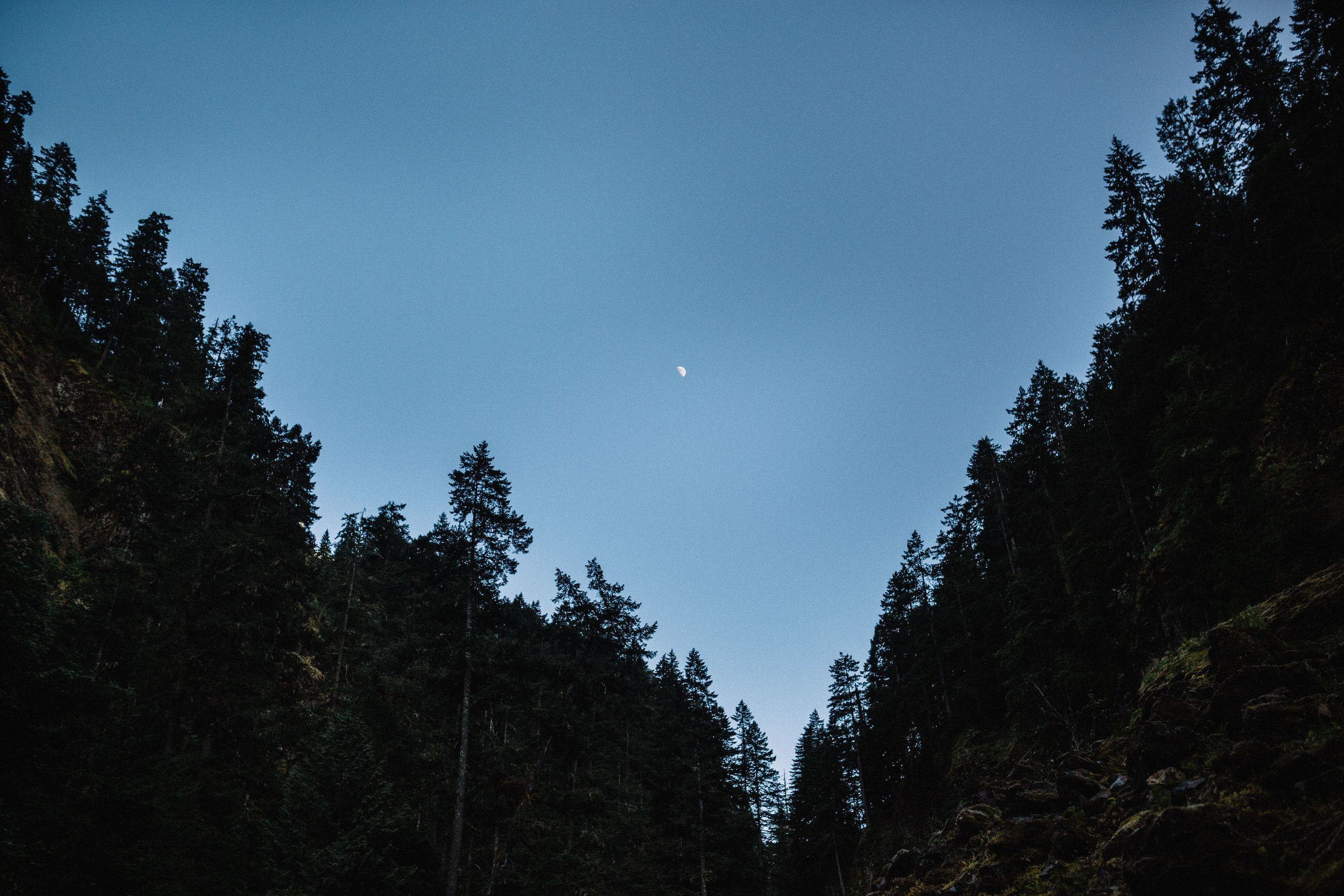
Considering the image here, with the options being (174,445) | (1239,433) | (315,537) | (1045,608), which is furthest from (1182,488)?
(174,445)

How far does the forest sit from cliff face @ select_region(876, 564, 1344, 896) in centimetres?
6

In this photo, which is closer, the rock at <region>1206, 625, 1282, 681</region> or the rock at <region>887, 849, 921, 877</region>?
the rock at <region>1206, 625, 1282, 681</region>

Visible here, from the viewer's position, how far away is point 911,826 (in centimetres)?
4250

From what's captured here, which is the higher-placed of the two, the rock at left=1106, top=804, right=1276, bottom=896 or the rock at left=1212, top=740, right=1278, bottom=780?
the rock at left=1212, top=740, right=1278, bottom=780

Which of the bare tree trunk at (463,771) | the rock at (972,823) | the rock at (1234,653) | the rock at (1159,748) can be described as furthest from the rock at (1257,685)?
the bare tree trunk at (463,771)

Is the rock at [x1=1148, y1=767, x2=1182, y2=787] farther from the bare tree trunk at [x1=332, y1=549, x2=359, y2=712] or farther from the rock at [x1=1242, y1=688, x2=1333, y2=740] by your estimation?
the bare tree trunk at [x1=332, y1=549, x2=359, y2=712]

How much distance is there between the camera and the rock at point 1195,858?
591 centimetres

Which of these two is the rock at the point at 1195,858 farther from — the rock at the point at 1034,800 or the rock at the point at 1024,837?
the rock at the point at 1034,800

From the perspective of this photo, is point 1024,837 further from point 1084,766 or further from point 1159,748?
point 1159,748

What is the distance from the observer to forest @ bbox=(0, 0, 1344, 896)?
405 inches

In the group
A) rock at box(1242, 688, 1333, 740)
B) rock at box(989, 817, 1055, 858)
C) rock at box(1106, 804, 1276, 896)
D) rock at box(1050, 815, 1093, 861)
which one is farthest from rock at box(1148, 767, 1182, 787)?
rock at box(989, 817, 1055, 858)

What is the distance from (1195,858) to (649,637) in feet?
140

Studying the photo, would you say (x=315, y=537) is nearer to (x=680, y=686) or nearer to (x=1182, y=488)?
(x=680, y=686)

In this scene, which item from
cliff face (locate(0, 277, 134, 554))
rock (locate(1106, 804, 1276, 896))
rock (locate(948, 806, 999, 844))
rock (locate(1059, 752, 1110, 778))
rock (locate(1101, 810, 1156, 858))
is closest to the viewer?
rock (locate(1106, 804, 1276, 896))
